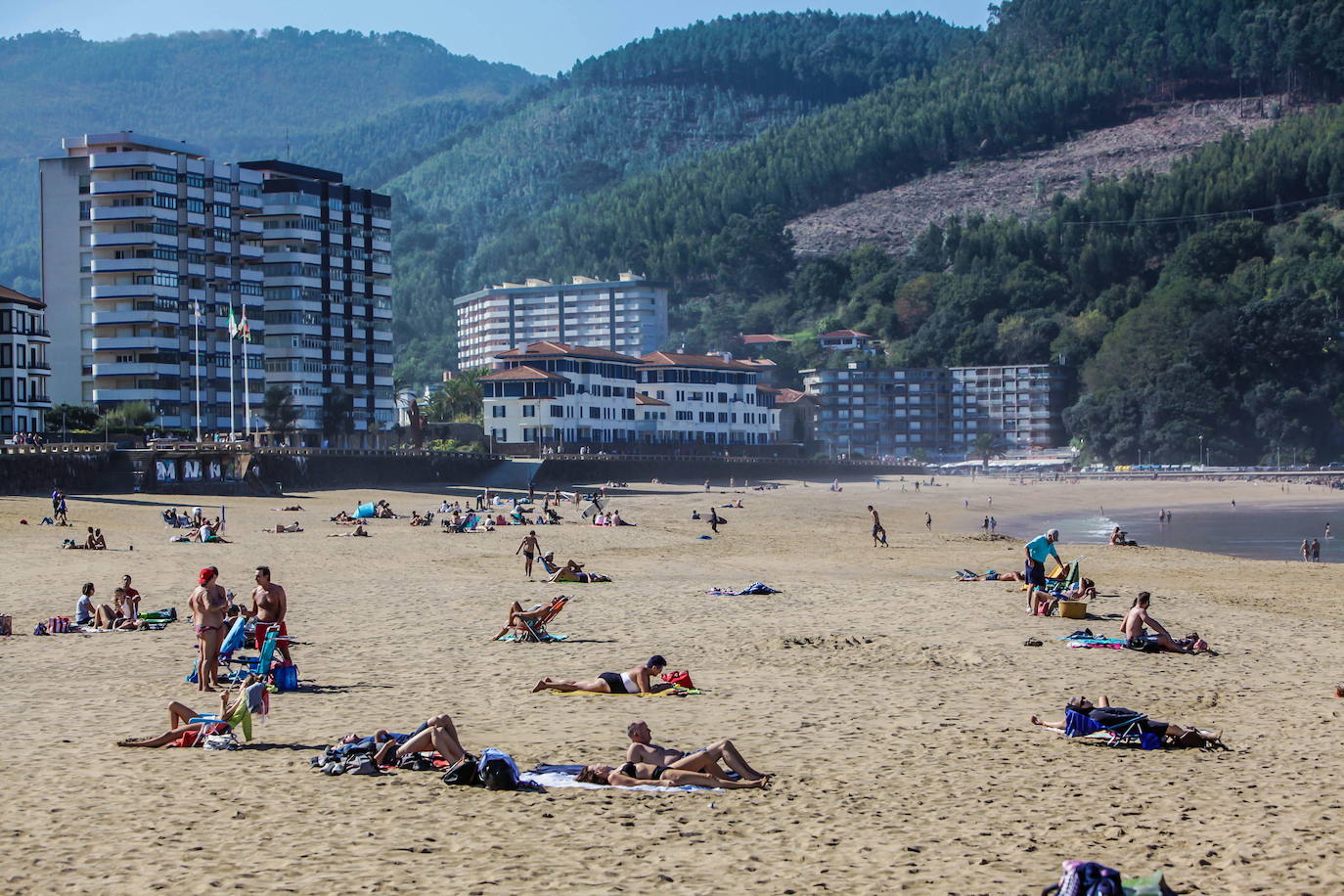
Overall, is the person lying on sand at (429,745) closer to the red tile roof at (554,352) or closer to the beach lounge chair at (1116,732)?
the beach lounge chair at (1116,732)

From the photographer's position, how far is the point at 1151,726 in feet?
44.1

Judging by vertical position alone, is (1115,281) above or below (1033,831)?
above

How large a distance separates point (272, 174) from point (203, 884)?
94.1m

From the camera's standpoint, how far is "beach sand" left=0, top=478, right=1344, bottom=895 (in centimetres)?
962

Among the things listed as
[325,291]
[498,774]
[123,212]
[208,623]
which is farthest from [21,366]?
[498,774]

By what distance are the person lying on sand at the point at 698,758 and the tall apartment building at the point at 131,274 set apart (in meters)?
76.1

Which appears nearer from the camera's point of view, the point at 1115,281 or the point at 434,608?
the point at 434,608

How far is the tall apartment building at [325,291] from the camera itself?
9531 cm

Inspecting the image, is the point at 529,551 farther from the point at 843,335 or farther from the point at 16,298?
the point at 843,335

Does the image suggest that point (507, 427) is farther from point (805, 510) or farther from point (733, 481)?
point (805, 510)

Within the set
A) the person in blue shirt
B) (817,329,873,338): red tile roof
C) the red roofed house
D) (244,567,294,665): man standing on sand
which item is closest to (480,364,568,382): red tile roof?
the red roofed house

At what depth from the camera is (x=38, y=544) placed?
3484cm

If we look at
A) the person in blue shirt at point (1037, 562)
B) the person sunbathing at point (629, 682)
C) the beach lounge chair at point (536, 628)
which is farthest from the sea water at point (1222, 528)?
the person sunbathing at point (629, 682)

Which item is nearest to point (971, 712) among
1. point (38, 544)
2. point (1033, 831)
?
point (1033, 831)
